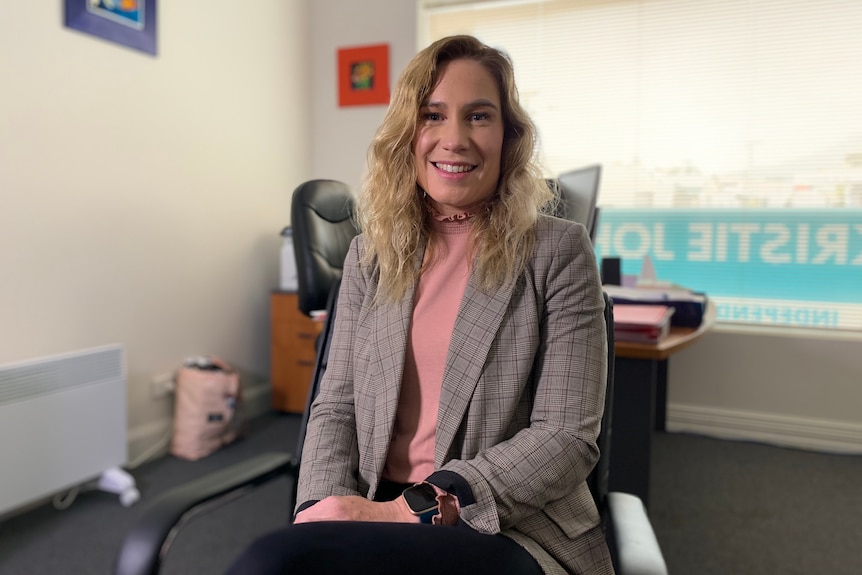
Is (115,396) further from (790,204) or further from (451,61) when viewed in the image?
(790,204)

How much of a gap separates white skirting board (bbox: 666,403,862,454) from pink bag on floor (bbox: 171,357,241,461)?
7.61 feet

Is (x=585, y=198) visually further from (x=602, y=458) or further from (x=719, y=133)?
(x=719, y=133)

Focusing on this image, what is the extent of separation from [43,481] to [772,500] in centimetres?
279

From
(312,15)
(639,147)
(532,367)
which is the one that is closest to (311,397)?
(532,367)

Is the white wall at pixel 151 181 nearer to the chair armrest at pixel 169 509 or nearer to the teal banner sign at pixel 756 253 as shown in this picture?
the chair armrest at pixel 169 509

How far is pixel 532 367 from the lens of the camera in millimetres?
1061

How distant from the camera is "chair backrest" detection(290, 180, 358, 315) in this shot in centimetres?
199

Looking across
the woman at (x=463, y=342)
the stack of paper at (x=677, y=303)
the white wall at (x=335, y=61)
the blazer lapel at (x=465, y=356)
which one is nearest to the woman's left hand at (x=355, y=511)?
the woman at (x=463, y=342)

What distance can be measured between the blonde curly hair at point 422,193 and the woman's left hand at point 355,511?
0.37m

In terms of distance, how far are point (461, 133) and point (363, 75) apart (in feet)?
9.36

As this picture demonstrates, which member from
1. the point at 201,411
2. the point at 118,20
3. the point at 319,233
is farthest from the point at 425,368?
the point at 118,20

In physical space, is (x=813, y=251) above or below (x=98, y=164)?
below

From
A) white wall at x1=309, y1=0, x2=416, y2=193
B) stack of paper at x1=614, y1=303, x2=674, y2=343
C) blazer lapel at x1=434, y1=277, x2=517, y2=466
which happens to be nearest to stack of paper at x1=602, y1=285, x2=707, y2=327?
stack of paper at x1=614, y1=303, x2=674, y2=343

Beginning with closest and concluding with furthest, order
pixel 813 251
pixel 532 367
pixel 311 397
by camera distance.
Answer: pixel 532 367
pixel 311 397
pixel 813 251
